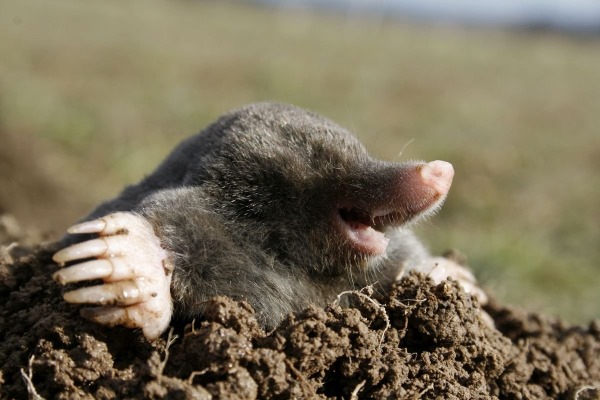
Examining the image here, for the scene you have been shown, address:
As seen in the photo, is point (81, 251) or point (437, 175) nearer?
point (81, 251)

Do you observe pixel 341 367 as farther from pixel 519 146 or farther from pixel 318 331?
pixel 519 146

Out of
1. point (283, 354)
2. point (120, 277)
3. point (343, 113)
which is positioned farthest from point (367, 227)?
point (343, 113)

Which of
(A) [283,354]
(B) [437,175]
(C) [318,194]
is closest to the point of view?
(A) [283,354]

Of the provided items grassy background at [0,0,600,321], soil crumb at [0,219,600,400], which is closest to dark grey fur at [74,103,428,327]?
soil crumb at [0,219,600,400]

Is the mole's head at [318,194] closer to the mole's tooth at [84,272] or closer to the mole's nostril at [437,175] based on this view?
the mole's nostril at [437,175]

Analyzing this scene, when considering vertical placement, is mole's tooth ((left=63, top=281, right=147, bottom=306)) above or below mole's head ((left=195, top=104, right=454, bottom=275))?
below

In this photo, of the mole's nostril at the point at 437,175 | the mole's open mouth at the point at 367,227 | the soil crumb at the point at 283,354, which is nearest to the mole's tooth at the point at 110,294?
the soil crumb at the point at 283,354

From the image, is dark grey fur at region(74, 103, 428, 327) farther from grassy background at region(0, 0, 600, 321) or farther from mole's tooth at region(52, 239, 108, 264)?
grassy background at region(0, 0, 600, 321)

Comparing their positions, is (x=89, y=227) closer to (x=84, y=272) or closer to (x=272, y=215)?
(x=84, y=272)
